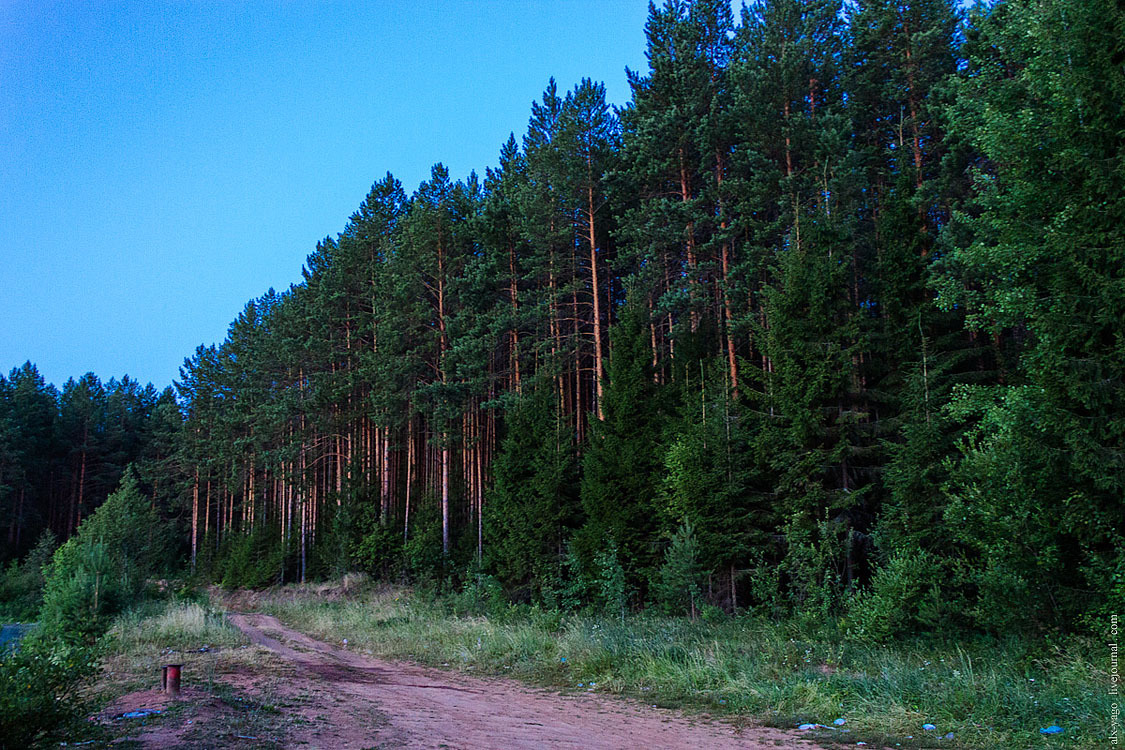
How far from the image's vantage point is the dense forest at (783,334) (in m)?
10.8

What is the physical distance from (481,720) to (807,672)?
532cm

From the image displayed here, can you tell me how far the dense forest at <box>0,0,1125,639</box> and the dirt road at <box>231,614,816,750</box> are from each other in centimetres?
579

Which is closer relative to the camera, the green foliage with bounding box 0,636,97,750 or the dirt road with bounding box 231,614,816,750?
the green foliage with bounding box 0,636,97,750

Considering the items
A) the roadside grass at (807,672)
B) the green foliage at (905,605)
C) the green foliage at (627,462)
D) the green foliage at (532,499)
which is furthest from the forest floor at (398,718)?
the green foliage at (532,499)

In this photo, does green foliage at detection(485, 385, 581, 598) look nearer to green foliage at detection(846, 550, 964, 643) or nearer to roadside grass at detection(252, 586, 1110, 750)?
roadside grass at detection(252, 586, 1110, 750)

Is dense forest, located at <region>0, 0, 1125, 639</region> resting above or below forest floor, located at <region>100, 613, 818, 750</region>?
above

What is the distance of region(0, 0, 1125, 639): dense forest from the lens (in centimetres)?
1076

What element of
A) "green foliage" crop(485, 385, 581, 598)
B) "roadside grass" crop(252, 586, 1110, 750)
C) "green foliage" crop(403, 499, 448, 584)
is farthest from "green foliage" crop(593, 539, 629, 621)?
"green foliage" crop(403, 499, 448, 584)

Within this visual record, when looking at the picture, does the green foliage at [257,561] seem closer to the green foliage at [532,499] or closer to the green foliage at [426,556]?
the green foliage at [426,556]

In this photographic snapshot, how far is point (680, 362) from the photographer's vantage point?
2292cm

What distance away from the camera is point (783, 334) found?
18.3 m

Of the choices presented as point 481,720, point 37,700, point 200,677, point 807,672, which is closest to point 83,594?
point 200,677

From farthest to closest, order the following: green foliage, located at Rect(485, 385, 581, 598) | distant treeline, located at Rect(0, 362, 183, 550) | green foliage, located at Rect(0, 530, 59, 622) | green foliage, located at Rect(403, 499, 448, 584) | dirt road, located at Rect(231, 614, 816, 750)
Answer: distant treeline, located at Rect(0, 362, 183, 550) → green foliage, located at Rect(0, 530, 59, 622) → green foliage, located at Rect(403, 499, 448, 584) → green foliage, located at Rect(485, 385, 581, 598) → dirt road, located at Rect(231, 614, 816, 750)

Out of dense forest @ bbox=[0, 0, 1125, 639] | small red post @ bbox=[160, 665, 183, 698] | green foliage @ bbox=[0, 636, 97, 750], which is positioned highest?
dense forest @ bbox=[0, 0, 1125, 639]
